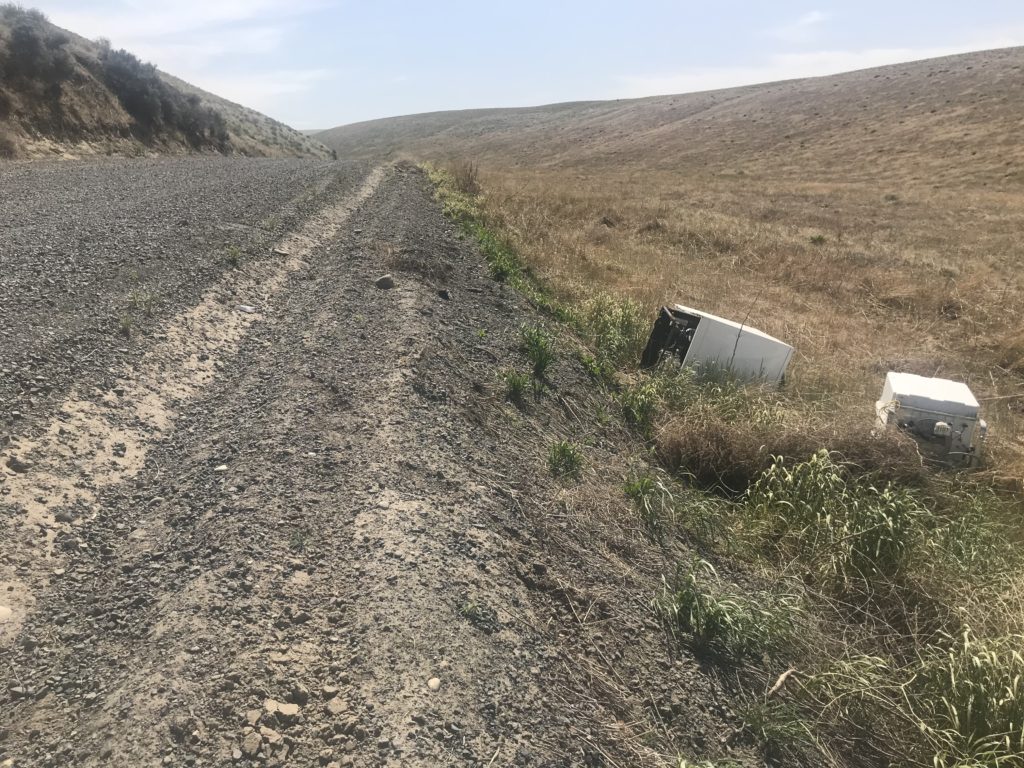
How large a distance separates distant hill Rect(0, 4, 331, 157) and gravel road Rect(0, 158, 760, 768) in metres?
15.7

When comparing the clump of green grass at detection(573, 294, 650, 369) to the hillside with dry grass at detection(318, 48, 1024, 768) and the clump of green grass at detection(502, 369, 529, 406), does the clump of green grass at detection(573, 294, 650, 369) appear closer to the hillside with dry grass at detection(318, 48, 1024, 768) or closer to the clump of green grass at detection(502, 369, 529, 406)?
the hillside with dry grass at detection(318, 48, 1024, 768)

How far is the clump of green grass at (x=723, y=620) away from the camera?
10.3ft

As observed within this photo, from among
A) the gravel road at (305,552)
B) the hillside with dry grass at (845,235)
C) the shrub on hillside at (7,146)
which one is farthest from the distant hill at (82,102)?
the gravel road at (305,552)

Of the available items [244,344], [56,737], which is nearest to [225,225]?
[244,344]

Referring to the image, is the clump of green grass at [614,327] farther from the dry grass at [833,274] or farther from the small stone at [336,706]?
the small stone at [336,706]

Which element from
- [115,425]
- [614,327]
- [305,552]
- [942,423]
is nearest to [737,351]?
[614,327]

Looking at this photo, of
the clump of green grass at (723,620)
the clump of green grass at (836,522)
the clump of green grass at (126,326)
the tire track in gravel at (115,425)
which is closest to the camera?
the clump of green grass at (723,620)

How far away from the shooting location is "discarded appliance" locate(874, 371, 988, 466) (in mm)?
5020

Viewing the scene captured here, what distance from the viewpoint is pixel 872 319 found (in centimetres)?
1031

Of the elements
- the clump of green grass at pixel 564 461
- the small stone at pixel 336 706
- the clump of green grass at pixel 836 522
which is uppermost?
the small stone at pixel 336 706

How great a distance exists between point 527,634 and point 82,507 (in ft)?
8.24

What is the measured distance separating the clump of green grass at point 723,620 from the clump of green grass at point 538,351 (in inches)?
122

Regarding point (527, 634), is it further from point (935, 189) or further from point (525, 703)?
point (935, 189)

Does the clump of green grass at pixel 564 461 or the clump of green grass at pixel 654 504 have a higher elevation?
the clump of green grass at pixel 564 461
